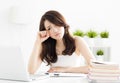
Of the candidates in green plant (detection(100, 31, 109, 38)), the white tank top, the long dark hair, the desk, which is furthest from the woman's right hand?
green plant (detection(100, 31, 109, 38))

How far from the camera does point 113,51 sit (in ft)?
14.8

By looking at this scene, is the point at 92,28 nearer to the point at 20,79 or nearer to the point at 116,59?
the point at 116,59

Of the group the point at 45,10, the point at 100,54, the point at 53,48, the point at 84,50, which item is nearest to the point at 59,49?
the point at 53,48

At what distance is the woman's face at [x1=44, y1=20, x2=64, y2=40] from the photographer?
9.05 feet

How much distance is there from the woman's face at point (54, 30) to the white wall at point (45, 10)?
0.94 m

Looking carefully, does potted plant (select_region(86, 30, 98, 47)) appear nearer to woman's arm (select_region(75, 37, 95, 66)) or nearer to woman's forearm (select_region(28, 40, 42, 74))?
woman's arm (select_region(75, 37, 95, 66))

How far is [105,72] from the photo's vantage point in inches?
75.1

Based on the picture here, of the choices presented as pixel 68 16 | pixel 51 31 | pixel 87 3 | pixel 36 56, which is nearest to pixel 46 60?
pixel 36 56

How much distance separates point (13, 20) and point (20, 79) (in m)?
→ 1.84

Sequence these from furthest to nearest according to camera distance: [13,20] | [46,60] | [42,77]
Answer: [13,20] → [46,60] → [42,77]

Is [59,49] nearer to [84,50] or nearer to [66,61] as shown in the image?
[66,61]

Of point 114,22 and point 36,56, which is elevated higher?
point 114,22

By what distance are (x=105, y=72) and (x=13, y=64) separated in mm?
633

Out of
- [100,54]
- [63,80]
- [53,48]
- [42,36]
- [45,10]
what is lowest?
[100,54]
